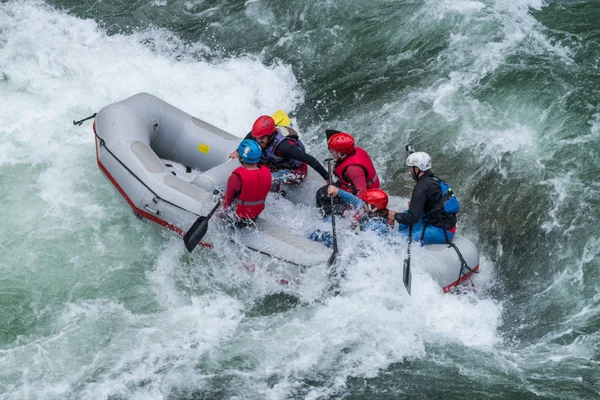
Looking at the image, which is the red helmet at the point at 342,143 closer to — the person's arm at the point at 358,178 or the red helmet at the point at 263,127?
the person's arm at the point at 358,178

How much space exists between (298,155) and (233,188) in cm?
102

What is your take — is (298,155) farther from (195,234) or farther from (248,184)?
(195,234)

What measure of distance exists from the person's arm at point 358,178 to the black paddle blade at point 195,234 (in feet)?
5.18

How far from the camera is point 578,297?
7738 millimetres

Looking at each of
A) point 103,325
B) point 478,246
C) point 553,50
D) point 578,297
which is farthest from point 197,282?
point 553,50

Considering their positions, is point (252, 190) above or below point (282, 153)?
below

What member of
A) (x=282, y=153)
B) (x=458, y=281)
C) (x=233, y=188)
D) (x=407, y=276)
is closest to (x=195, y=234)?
(x=233, y=188)

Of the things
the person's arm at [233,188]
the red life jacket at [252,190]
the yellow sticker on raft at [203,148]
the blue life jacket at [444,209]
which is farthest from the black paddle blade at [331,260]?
the yellow sticker on raft at [203,148]

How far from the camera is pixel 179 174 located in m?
9.27

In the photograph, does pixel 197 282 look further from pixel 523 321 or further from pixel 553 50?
pixel 553 50

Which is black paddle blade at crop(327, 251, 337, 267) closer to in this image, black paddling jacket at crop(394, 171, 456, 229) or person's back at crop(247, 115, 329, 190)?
black paddling jacket at crop(394, 171, 456, 229)

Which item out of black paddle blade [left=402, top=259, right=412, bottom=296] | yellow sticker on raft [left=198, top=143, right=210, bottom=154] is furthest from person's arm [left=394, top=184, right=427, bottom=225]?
yellow sticker on raft [left=198, top=143, right=210, bottom=154]

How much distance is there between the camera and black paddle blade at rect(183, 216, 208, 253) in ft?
26.0

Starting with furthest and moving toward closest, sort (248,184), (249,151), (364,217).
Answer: (364,217) < (248,184) < (249,151)
